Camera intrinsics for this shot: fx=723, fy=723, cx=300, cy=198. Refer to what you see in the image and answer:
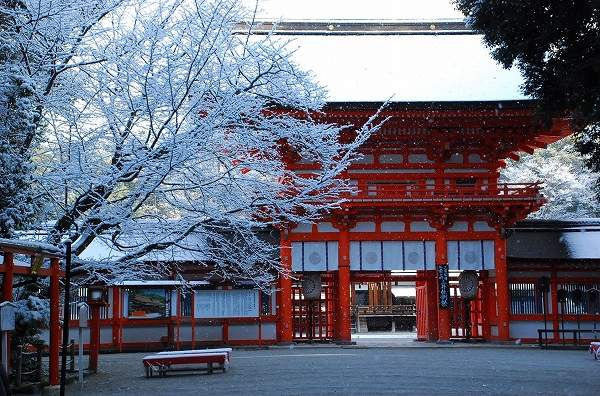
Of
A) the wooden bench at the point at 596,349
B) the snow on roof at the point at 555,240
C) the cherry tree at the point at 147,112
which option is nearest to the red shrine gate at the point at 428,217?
the snow on roof at the point at 555,240

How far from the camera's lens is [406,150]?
1966cm

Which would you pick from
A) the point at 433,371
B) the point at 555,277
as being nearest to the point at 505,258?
the point at 555,277

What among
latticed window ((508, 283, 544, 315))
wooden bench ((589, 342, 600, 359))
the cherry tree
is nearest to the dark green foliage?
the cherry tree

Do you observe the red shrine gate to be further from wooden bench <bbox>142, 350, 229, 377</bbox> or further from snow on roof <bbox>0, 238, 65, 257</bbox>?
snow on roof <bbox>0, 238, 65, 257</bbox>

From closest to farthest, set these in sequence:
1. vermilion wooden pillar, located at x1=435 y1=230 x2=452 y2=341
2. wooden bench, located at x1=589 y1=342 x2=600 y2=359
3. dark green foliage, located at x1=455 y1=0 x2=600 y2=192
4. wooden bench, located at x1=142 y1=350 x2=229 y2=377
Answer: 1. dark green foliage, located at x1=455 y1=0 x2=600 y2=192
2. wooden bench, located at x1=142 y1=350 x2=229 y2=377
3. wooden bench, located at x1=589 y1=342 x2=600 y2=359
4. vermilion wooden pillar, located at x1=435 y1=230 x2=452 y2=341

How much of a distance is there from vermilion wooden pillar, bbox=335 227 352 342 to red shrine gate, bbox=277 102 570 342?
0.03m

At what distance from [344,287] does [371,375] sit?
24.2 feet

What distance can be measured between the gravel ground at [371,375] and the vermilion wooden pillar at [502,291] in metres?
2.04

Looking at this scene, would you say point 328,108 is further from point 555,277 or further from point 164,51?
point 164,51

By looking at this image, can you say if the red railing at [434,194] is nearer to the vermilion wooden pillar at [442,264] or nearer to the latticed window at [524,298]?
the vermilion wooden pillar at [442,264]

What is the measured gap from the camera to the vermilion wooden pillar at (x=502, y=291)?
19.1 m

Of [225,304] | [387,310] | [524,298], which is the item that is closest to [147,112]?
[225,304]

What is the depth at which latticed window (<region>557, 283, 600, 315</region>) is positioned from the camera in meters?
19.6

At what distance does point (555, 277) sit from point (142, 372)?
1181 cm
